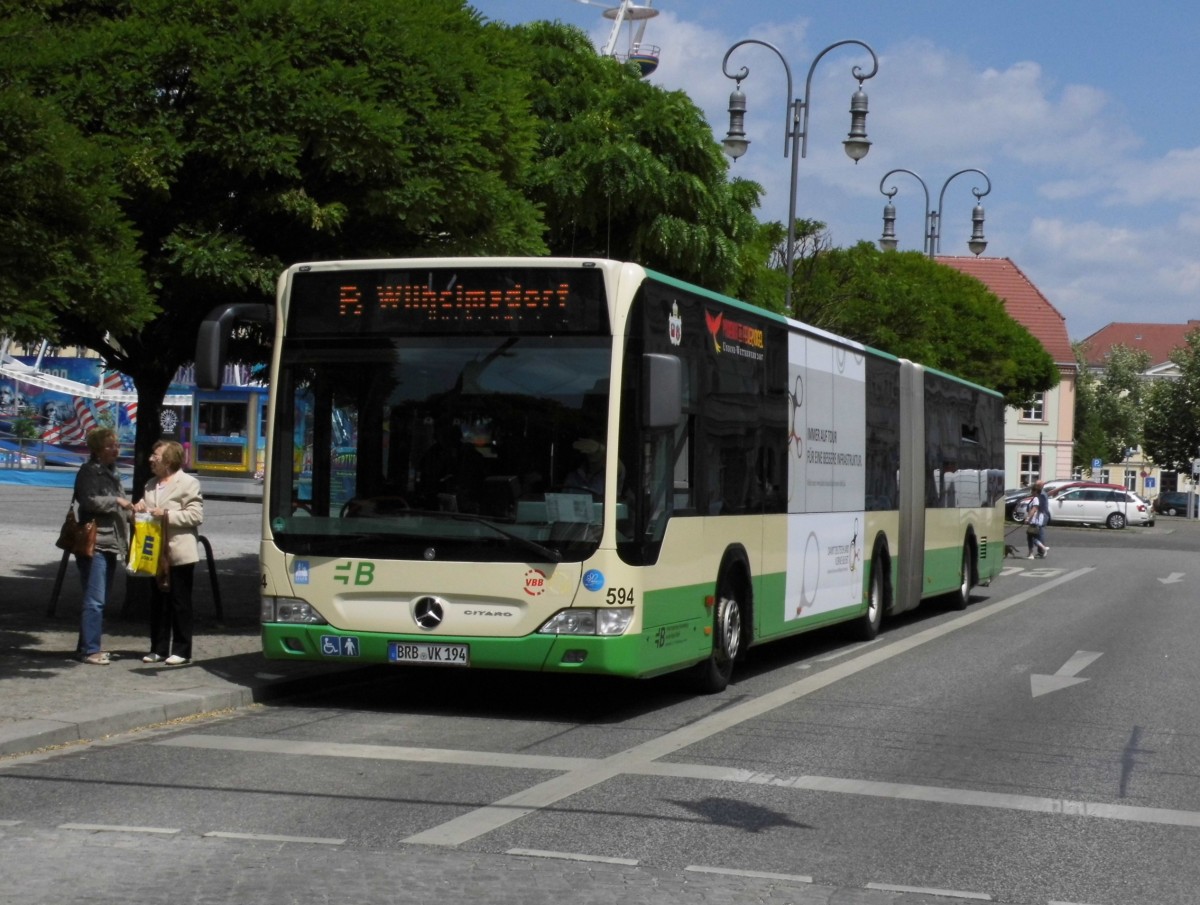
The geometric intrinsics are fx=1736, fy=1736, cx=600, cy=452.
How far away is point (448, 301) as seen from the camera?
10.8 m

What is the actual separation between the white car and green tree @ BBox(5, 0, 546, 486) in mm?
54256

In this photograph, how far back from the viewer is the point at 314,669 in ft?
41.4

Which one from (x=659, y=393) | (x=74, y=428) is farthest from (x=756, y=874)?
(x=74, y=428)

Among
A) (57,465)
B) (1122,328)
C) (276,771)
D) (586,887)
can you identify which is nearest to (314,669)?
(276,771)

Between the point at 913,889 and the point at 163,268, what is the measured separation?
8885mm

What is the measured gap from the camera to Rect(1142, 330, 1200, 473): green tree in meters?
98.2

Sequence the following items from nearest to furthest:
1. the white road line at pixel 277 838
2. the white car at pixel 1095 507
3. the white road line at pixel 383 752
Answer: the white road line at pixel 277 838 < the white road line at pixel 383 752 < the white car at pixel 1095 507

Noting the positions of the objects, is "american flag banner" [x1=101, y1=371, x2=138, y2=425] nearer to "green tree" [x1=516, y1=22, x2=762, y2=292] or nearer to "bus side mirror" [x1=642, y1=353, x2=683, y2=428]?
"green tree" [x1=516, y1=22, x2=762, y2=292]

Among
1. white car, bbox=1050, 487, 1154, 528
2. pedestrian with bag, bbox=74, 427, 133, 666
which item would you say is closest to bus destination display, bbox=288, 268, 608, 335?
pedestrian with bag, bbox=74, 427, 133, 666

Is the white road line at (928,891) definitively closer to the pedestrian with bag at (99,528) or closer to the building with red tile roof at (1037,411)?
the pedestrian with bag at (99,528)

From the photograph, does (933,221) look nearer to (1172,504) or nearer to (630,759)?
(630,759)

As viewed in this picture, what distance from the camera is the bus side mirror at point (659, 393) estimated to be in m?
10.3

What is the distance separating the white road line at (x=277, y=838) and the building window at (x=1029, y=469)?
92499 millimetres

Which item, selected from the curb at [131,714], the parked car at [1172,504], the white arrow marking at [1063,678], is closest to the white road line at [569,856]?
the curb at [131,714]
